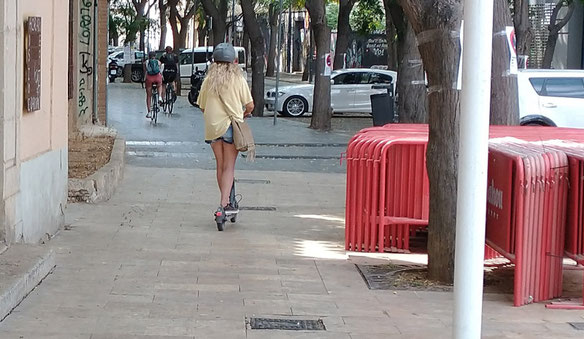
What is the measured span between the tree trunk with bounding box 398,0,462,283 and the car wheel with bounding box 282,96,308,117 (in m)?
22.0

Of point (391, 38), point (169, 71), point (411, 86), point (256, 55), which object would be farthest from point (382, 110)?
point (391, 38)

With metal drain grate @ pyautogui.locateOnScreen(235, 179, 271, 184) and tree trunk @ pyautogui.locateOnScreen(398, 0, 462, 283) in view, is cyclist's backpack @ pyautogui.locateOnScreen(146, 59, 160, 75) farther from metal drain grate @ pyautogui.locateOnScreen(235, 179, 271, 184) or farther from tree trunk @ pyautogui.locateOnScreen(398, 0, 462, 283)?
tree trunk @ pyautogui.locateOnScreen(398, 0, 462, 283)

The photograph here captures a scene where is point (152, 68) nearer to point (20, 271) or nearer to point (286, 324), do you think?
point (20, 271)

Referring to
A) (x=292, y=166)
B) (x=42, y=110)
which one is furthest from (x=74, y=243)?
(x=292, y=166)

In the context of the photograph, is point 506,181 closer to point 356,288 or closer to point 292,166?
point 356,288

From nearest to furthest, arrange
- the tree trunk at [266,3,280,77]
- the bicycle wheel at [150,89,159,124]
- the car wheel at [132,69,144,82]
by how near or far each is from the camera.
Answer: the bicycle wheel at [150,89,159,124]
the car wheel at [132,69,144,82]
the tree trunk at [266,3,280,77]

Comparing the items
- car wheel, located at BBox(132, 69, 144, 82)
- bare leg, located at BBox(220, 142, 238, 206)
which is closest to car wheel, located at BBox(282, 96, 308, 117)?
bare leg, located at BBox(220, 142, 238, 206)

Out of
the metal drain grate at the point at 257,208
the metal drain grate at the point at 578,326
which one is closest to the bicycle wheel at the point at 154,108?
the metal drain grate at the point at 257,208

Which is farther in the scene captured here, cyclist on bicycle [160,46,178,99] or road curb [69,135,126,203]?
cyclist on bicycle [160,46,178,99]

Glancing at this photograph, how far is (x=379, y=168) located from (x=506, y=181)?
1.98 metres

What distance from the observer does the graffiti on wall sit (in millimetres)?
18062

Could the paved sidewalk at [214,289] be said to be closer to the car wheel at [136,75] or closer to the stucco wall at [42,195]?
the stucco wall at [42,195]

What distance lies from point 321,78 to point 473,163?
759 inches

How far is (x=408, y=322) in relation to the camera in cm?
630
